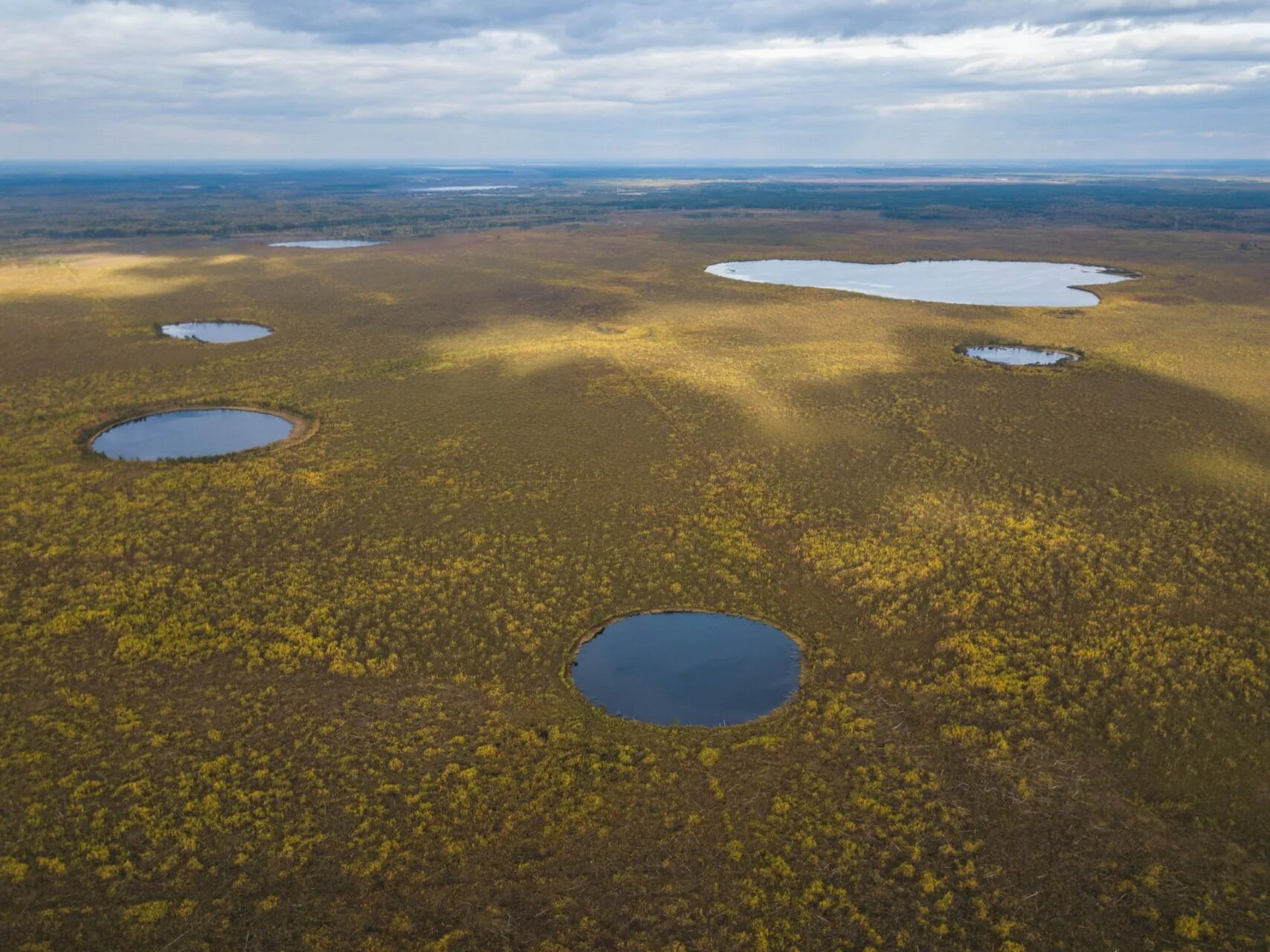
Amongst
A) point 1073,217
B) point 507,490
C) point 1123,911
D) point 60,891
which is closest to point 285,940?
point 60,891

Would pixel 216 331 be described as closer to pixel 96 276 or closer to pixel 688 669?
pixel 96 276

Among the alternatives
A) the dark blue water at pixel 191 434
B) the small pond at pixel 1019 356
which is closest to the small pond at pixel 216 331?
the dark blue water at pixel 191 434

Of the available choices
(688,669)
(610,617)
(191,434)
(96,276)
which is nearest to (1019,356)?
(610,617)

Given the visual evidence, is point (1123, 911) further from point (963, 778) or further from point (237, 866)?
point (237, 866)

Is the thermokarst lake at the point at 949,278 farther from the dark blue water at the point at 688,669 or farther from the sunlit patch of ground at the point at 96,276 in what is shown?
the sunlit patch of ground at the point at 96,276

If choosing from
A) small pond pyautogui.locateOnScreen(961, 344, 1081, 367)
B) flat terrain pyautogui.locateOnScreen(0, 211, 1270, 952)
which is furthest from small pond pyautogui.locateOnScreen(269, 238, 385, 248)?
small pond pyautogui.locateOnScreen(961, 344, 1081, 367)

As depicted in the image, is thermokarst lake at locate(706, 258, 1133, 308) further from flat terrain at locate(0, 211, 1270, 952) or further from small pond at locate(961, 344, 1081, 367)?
flat terrain at locate(0, 211, 1270, 952)
